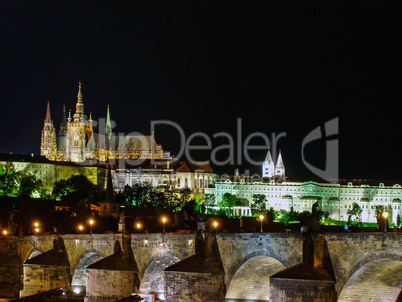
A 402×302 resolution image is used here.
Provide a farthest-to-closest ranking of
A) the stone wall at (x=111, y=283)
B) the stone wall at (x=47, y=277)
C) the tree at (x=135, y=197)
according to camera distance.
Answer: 1. the tree at (x=135, y=197)
2. the stone wall at (x=47, y=277)
3. the stone wall at (x=111, y=283)

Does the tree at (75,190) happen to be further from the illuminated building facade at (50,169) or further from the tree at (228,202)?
the tree at (228,202)

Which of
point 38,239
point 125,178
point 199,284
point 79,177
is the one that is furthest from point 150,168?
point 199,284

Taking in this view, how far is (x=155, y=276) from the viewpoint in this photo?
126ft

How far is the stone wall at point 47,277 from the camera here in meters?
41.4

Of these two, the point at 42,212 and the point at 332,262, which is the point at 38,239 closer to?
the point at 332,262

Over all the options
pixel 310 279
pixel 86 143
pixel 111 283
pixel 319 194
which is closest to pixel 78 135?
pixel 86 143

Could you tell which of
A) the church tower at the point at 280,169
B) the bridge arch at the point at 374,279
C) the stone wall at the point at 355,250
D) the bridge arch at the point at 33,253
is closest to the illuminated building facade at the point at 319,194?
the church tower at the point at 280,169

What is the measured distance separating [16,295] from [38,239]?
3.64 metres

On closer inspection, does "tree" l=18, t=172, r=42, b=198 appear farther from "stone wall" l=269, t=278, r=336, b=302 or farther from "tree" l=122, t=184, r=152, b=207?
"stone wall" l=269, t=278, r=336, b=302

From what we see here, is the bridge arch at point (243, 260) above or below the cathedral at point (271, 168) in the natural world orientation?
below

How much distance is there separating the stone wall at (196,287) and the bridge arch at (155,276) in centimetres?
357

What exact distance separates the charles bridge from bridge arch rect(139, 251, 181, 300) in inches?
2.1

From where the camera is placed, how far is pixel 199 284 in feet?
109

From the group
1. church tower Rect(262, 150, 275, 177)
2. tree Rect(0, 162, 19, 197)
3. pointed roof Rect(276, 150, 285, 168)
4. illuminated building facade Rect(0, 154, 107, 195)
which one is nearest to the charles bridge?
tree Rect(0, 162, 19, 197)
